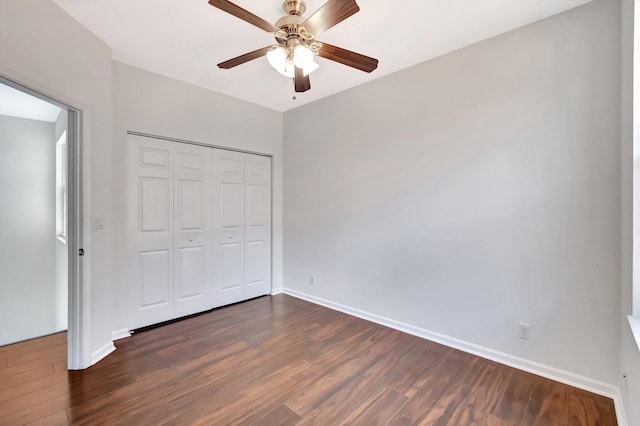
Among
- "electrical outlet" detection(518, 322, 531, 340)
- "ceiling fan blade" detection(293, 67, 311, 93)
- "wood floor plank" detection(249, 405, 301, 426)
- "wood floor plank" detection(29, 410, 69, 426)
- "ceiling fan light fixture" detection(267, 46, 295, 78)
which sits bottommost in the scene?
"wood floor plank" detection(249, 405, 301, 426)

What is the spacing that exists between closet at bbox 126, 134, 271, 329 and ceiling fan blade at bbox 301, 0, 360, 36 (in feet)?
7.14

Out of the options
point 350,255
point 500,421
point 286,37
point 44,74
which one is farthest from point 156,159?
point 500,421

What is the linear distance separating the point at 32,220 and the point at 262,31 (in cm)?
435

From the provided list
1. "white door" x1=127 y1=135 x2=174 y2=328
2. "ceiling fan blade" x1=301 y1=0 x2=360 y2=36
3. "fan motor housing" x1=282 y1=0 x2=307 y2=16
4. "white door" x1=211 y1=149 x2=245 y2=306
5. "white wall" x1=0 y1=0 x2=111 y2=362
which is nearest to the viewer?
"ceiling fan blade" x1=301 y1=0 x2=360 y2=36

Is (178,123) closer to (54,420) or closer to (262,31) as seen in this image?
(262,31)

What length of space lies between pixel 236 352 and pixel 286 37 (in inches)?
98.9

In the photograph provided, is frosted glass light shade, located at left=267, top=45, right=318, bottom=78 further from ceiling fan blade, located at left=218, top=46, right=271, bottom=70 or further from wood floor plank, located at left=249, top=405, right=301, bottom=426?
wood floor plank, located at left=249, top=405, right=301, bottom=426

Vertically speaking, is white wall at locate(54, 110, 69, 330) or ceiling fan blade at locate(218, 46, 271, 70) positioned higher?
ceiling fan blade at locate(218, 46, 271, 70)

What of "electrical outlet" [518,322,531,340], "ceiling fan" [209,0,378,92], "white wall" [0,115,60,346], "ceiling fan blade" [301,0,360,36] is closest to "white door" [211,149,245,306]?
"ceiling fan" [209,0,378,92]

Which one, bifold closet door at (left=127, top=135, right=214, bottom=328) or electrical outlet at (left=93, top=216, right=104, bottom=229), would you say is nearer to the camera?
electrical outlet at (left=93, top=216, right=104, bottom=229)

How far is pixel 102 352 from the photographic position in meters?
2.34

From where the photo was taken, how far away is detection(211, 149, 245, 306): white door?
3.49 meters

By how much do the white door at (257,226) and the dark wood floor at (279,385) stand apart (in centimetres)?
112

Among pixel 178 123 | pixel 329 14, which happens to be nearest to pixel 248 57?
pixel 329 14
